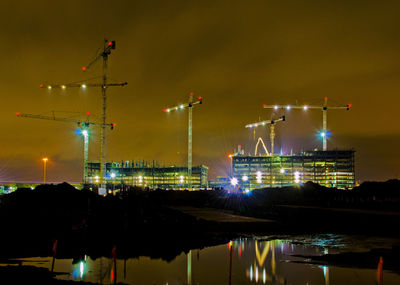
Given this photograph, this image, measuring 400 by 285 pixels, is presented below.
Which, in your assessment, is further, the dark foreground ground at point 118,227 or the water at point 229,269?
the dark foreground ground at point 118,227

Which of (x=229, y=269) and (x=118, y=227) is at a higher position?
(x=118, y=227)

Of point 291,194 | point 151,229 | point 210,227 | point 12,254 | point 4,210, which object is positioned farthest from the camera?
point 291,194

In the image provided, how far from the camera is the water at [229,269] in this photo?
20406mm

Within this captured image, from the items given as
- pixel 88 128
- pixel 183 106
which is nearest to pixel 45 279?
pixel 88 128

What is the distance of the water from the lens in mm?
20406

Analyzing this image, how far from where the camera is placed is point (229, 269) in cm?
2327

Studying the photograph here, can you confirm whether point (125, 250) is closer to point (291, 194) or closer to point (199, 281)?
A: point (199, 281)

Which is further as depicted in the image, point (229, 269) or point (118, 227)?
point (118, 227)

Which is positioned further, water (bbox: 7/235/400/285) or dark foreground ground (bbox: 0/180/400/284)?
dark foreground ground (bbox: 0/180/400/284)

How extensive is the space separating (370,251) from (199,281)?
42.2 ft

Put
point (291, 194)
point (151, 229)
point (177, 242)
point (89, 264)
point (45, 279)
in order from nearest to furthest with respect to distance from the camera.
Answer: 1. point (45, 279)
2. point (89, 264)
3. point (177, 242)
4. point (151, 229)
5. point (291, 194)

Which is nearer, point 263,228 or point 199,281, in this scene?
point 199,281

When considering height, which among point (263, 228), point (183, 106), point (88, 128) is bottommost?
point (263, 228)

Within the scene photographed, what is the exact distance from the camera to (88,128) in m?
172
